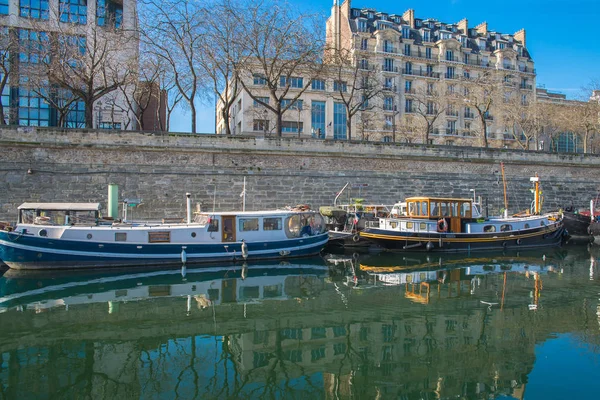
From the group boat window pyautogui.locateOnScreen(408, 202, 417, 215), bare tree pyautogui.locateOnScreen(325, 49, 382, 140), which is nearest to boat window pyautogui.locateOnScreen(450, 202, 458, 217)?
boat window pyautogui.locateOnScreen(408, 202, 417, 215)

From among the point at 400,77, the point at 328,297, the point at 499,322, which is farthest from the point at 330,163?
the point at 400,77

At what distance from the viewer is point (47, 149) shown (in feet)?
63.8

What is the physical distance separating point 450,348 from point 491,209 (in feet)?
66.3

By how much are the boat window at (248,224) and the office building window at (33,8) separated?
21.7 m

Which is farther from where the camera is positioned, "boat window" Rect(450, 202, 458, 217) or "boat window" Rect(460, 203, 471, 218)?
"boat window" Rect(460, 203, 471, 218)

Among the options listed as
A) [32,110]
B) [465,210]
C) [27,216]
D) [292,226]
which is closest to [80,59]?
[27,216]

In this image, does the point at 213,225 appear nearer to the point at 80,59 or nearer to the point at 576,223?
the point at 80,59

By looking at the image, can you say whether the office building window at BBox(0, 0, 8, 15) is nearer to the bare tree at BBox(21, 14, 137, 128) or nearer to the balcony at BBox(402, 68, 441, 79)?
the bare tree at BBox(21, 14, 137, 128)

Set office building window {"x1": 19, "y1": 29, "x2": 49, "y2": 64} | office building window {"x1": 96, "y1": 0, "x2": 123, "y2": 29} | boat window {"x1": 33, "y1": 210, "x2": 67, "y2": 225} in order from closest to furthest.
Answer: boat window {"x1": 33, "y1": 210, "x2": 67, "y2": 225} → office building window {"x1": 19, "y1": 29, "x2": 49, "y2": 64} → office building window {"x1": 96, "y1": 0, "x2": 123, "y2": 29}

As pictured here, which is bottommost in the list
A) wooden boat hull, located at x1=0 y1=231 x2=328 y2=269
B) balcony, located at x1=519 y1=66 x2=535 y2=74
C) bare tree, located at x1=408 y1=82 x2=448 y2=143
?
wooden boat hull, located at x1=0 y1=231 x2=328 y2=269

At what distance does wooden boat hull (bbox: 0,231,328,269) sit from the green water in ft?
2.11

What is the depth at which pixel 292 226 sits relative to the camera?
18141 mm

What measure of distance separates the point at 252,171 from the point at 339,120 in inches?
917

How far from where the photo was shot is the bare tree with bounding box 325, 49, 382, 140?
27047 mm
